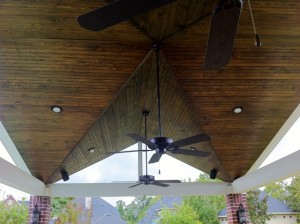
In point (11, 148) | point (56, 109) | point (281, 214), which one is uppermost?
point (56, 109)

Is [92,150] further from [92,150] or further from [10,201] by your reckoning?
[10,201]

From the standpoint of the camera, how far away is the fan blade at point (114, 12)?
162 centimetres

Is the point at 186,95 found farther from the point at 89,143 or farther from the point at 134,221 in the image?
the point at 134,221

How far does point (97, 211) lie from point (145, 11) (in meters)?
12.9

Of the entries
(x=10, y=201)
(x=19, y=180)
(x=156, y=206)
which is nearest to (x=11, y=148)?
(x=19, y=180)

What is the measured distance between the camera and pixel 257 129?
5.65m

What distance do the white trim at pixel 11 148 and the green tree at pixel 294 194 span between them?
10.6 meters

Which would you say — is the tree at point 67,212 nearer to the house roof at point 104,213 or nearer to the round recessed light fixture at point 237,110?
the house roof at point 104,213

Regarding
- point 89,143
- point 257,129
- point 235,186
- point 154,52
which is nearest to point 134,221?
point 235,186

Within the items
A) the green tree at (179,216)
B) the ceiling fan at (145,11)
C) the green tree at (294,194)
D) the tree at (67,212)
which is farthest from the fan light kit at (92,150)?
the green tree at (294,194)

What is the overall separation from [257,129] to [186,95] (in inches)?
70.6

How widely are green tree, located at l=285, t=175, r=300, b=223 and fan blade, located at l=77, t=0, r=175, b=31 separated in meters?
12.5

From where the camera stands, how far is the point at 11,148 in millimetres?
5906

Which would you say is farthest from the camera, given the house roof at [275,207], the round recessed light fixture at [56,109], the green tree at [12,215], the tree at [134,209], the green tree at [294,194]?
the tree at [134,209]
